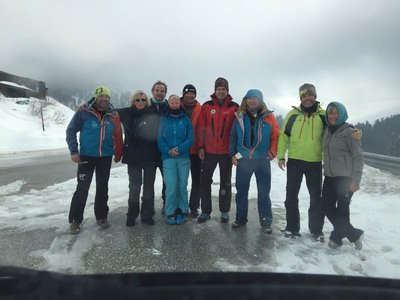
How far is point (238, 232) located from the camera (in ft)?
15.8

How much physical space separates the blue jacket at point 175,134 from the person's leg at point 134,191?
0.52m

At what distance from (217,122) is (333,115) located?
177 centimetres

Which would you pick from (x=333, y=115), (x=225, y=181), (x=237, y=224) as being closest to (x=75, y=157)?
(x=225, y=181)

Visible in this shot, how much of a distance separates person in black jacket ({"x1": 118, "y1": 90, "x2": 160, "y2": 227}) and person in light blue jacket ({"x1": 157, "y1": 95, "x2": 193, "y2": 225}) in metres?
0.21

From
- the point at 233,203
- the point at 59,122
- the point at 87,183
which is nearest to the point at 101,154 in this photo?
the point at 87,183

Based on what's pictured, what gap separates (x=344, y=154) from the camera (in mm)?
4168

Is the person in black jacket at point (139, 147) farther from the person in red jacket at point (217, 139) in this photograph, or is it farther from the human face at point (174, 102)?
the person in red jacket at point (217, 139)

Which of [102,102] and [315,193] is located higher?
[102,102]

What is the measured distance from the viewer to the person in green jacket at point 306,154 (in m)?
4.46

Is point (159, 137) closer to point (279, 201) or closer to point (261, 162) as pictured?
point (261, 162)

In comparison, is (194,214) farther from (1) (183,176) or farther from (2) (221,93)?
(2) (221,93)

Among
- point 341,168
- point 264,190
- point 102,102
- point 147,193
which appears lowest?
point 147,193

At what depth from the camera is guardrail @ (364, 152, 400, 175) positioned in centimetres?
869

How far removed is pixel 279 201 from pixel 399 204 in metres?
2.28
